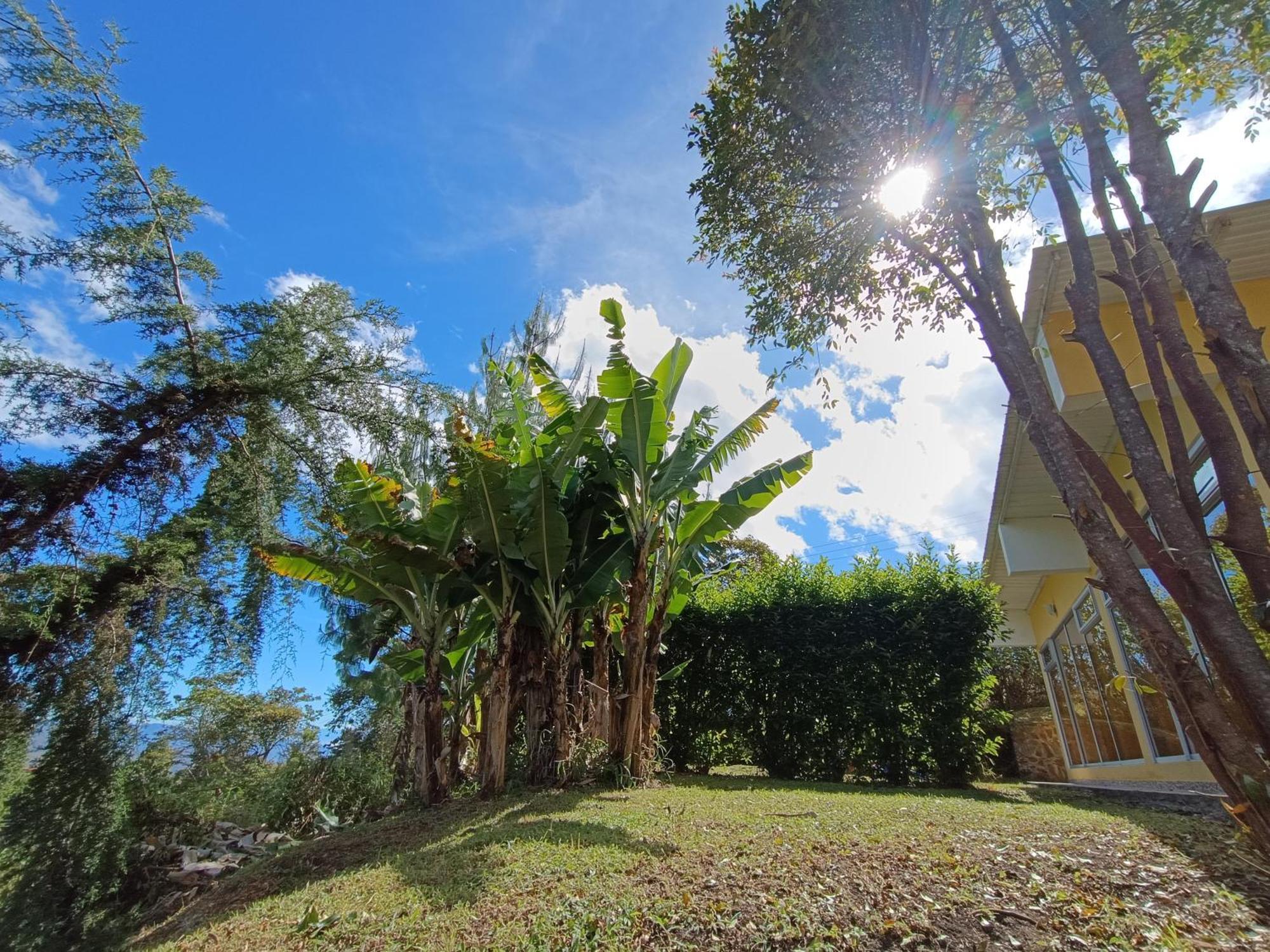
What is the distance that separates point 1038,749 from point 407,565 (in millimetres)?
16992

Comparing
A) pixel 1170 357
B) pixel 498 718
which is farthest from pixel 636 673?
pixel 1170 357

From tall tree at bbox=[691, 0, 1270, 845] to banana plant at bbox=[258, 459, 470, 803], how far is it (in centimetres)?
455

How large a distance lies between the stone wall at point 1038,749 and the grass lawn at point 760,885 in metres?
12.1

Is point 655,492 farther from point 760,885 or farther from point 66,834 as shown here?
point 66,834

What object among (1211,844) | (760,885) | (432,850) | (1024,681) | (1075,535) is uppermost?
(1075,535)

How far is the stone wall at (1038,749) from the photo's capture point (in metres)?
15.1

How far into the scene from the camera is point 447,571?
707 centimetres

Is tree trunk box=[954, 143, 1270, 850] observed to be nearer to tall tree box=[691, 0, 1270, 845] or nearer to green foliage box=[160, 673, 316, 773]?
tall tree box=[691, 0, 1270, 845]

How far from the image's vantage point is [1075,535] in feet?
34.0

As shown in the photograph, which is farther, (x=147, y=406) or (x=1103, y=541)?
(x=147, y=406)

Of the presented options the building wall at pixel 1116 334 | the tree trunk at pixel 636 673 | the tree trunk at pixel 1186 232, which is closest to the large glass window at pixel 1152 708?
the building wall at pixel 1116 334

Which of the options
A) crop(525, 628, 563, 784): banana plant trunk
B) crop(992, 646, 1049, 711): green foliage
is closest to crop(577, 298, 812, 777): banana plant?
crop(525, 628, 563, 784): banana plant trunk

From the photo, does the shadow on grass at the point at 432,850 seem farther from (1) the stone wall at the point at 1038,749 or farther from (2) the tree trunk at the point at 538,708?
(1) the stone wall at the point at 1038,749

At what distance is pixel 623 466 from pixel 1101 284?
6134 millimetres
